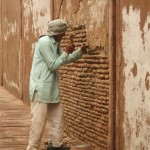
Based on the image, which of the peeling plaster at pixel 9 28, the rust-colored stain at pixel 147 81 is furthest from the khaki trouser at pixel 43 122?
the peeling plaster at pixel 9 28

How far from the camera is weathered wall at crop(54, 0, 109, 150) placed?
610 centimetres

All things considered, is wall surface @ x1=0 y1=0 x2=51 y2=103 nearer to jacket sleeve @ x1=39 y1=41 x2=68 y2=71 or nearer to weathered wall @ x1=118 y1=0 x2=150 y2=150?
A: jacket sleeve @ x1=39 y1=41 x2=68 y2=71

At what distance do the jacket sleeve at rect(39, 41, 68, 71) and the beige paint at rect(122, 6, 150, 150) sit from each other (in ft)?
2.84

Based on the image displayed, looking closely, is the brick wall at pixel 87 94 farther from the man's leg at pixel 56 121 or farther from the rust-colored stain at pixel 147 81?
the rust-colored stain at pixel 147 81

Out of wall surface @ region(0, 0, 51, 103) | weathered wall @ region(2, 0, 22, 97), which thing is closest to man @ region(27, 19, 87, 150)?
wall surface @ region(0, 0, 51, 103)

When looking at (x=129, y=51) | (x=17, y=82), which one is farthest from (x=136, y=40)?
(x=17, y=82)

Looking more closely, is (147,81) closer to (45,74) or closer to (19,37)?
(45,74)

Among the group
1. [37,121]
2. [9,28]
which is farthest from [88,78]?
[9,28]

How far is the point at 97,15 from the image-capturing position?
6324 millimetres

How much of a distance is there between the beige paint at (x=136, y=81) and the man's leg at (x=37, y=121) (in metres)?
1.10

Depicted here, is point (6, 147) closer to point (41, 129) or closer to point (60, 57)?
point (41, 129)

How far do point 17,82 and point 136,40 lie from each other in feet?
25.6

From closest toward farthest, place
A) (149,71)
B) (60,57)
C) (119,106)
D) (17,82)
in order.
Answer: (149,71), (119,106), (60,57), (17,82)

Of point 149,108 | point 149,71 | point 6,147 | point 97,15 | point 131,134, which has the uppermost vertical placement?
point 97,15
